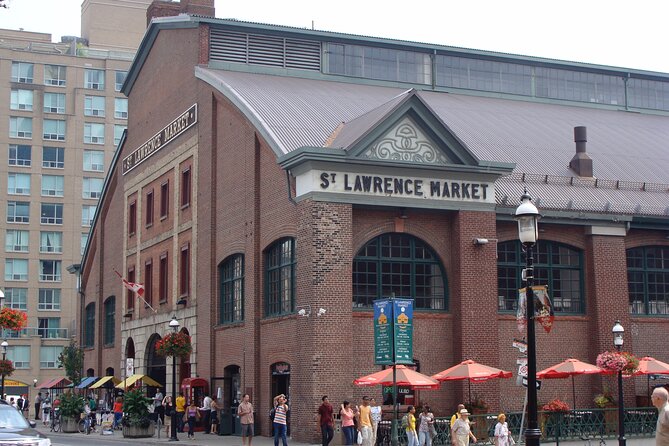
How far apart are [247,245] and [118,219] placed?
20.8 m

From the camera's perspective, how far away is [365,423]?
30.8 meters

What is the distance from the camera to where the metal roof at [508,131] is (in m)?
39.7

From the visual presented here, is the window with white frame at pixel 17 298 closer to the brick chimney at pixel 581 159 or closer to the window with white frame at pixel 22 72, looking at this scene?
the window with white frame at pixel 22 72

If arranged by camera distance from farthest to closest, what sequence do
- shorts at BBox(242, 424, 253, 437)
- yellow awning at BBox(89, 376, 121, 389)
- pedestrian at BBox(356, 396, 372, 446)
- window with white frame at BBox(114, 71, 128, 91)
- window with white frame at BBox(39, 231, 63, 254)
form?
window with white frame at BBox(114, 71, 128, 91) < window with white frame at BBox(39, 231, 63, 254) < yellow awning at BBox(89, 376, 121, 389) < shorts at BBox(242, 424, 253, 437) < pedestrian at BBox(356, 396, 372, 446)

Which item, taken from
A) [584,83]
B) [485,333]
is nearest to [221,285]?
[485,333]

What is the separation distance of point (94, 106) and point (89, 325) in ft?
128

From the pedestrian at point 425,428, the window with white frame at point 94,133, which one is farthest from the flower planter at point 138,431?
the window with white frame at point 94,133

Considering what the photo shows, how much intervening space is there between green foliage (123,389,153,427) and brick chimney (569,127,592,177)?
2017cm


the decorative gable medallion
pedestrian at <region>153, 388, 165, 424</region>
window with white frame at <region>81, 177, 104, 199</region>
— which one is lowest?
pedestrian at <region>153, 388, 165, 424</region>

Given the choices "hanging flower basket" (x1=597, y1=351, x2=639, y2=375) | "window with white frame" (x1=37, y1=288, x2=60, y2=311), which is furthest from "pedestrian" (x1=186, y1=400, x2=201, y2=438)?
"window with white frame" (x1=37, y1=288, x2=60, y2=311)

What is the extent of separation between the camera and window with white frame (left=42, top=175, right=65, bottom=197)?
3777 inches

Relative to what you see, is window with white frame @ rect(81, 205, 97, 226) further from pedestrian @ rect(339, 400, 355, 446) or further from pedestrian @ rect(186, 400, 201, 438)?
pedestrian @ rect(339, 400, 355, 446)

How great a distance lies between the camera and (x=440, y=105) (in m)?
47.2

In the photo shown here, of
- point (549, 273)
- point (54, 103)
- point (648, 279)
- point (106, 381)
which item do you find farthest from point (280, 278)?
point (54, 103)
